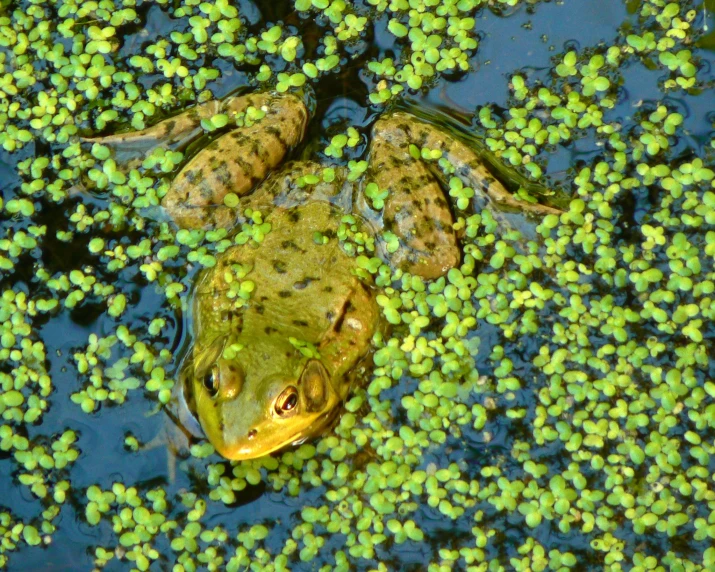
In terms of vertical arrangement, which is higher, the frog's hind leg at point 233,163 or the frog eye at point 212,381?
the frog's hind leg at point 233,163

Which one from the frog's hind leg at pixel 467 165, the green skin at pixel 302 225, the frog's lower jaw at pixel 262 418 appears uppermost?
the frog's hind leg at pixel 467 165

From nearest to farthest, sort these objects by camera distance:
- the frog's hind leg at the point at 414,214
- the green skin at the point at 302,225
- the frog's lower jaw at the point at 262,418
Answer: the frog's lower jaw at the point at 262,418 < the green skin at the point at 302,225 < the frog's hind leg at the point at 414,214

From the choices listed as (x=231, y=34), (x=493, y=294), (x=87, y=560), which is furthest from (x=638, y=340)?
(x=87, y=560)

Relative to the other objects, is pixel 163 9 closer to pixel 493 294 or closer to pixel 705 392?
pixel 493 294

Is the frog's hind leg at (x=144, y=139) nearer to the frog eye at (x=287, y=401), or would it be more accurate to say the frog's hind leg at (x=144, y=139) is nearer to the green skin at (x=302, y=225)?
the green skin at (x=302, y=225)

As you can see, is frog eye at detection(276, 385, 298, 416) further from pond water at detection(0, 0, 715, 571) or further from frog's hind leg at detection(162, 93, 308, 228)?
frog's hind leg at detection(162, 93, 308, 228)

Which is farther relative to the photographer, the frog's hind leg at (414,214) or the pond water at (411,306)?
the frog's hind leg at (414,214)

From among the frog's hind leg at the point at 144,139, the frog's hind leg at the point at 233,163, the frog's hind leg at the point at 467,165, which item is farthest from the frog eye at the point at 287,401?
the frog's hind leg at the point at 144,139
